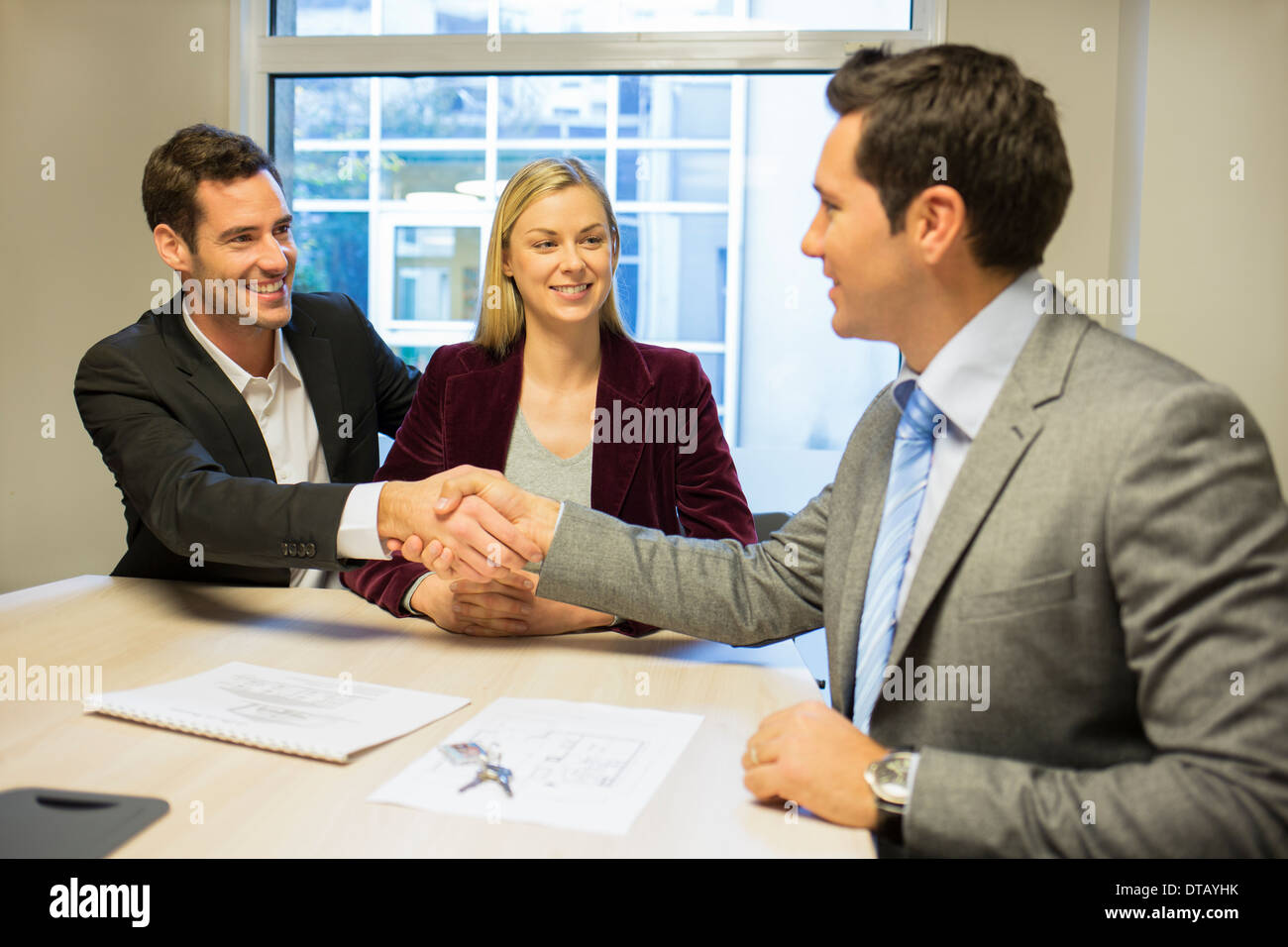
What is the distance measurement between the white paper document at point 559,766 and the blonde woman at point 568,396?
879 millimetres

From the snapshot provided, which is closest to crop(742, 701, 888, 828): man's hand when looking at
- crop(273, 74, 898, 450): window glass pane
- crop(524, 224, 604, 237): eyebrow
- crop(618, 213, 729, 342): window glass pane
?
crop(524, 224, 604, 237): eyebrow

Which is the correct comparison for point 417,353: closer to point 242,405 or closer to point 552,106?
point 552,106

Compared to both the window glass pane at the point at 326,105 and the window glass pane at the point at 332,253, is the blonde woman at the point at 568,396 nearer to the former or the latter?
the window glass pane at the point at 332,253

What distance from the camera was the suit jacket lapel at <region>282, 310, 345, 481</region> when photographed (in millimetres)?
2541

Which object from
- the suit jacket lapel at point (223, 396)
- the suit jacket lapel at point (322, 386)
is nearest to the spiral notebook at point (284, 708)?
the suit jacket lapel at point (223, 396)

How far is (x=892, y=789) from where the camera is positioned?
1011 millimetres

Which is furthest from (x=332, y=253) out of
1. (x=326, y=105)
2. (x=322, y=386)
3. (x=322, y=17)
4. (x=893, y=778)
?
(x=893, y=778)

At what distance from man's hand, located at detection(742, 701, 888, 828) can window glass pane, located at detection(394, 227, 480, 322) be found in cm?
269

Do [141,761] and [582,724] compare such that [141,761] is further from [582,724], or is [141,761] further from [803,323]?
[803,323]

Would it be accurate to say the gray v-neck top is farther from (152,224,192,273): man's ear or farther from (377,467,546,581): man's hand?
(152,224,192,273): man's ear

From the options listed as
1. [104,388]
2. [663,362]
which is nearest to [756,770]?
[663,362]

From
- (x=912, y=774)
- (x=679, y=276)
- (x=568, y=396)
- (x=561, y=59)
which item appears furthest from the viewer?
(x=679, y=276)

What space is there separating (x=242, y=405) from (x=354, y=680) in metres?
1.05

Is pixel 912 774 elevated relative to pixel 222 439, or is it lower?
lower
